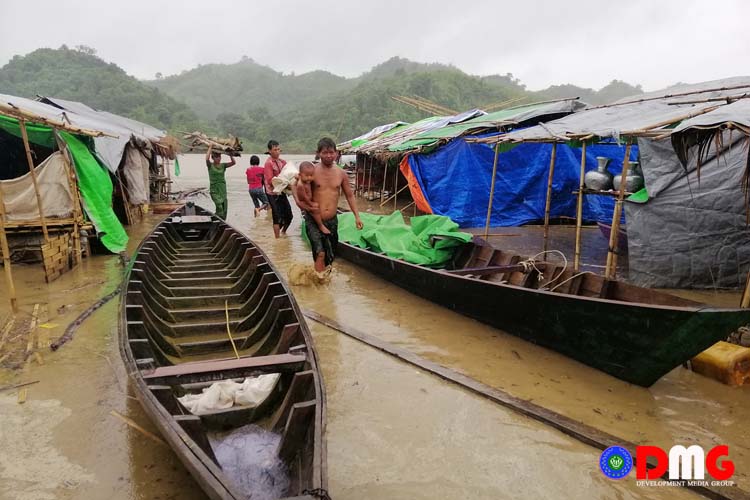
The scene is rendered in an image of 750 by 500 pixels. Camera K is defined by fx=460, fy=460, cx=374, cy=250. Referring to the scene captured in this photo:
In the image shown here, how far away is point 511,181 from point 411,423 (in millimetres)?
8640

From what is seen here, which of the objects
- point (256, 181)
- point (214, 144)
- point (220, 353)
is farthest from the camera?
point (256, 181)

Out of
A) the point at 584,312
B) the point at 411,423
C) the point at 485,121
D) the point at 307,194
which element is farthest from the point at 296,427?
the point at 485,121

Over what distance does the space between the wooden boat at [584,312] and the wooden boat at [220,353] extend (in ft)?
6.83

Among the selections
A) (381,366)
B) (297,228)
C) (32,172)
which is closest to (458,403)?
(381,366)

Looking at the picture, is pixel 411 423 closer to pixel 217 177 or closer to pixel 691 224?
pixel 691 224

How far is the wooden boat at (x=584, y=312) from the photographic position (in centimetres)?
328

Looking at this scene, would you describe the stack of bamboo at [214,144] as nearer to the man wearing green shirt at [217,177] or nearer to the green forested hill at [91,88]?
the man wearing green shirt at [217,177]

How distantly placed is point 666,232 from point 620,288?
2390 millimetres

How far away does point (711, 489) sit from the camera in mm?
2689

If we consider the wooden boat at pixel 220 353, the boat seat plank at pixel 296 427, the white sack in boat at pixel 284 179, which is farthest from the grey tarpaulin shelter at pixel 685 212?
→ the boat seat plank at pixel 296 427

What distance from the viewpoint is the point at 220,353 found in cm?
401

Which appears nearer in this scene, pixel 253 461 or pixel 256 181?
pixel 253 461

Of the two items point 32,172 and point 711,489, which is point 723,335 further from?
point 32,172

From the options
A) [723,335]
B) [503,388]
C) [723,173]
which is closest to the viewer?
[723,335]
